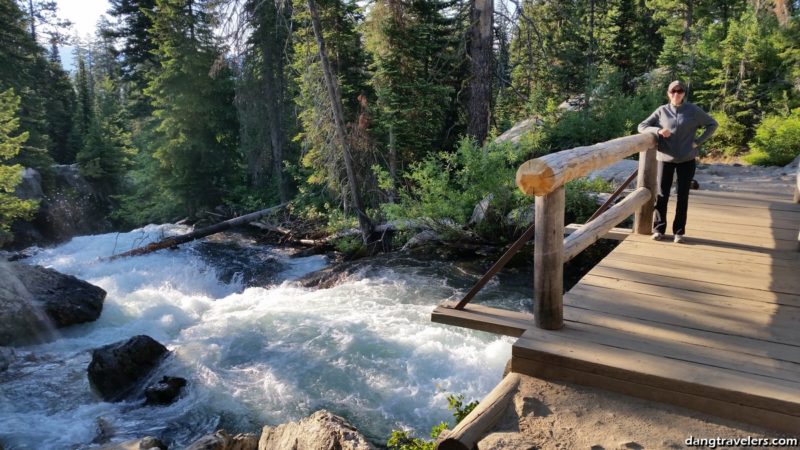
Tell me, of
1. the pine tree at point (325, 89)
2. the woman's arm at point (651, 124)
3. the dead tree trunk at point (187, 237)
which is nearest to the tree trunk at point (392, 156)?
the pine tree at point (325, 89)

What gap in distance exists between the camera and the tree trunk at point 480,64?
45.5 ft

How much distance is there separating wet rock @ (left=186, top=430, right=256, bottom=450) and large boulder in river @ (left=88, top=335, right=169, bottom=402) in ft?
9.90

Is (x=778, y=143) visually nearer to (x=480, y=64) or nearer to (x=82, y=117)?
(x=480, y=64)

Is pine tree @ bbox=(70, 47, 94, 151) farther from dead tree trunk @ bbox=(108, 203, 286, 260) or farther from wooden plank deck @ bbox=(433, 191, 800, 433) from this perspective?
wooden plank deck @ bbox=(433, 191, 800, 433)

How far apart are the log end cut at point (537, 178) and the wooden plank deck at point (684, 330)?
0.94m

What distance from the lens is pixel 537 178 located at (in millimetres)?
3062

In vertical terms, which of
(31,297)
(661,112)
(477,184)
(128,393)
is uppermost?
(661,112)

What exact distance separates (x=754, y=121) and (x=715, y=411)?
2096cm

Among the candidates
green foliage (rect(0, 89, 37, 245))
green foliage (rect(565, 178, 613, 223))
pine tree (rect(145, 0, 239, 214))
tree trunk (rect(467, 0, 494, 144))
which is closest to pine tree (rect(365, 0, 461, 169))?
tree trunk (rect(467, 0, 494, 144))

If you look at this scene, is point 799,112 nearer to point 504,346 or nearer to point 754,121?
point 754,121

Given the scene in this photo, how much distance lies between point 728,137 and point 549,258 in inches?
752

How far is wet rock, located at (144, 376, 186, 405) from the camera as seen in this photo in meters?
7.46

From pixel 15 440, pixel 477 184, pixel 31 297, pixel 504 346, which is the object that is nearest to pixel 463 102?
pixel 477 184

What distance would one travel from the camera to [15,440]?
6.78m
